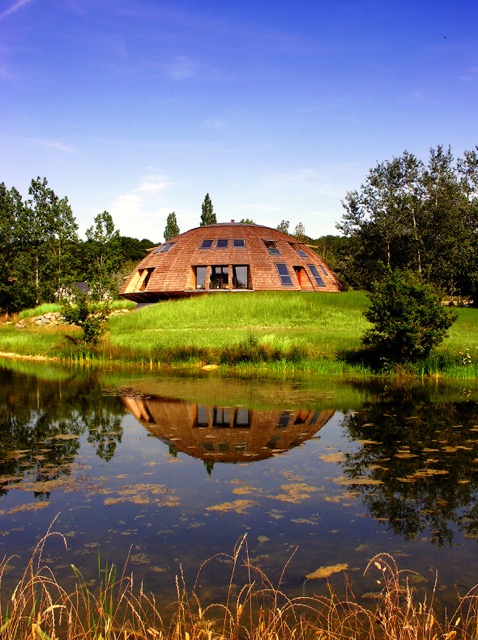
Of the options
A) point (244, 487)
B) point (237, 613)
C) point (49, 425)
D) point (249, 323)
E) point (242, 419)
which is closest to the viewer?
point (237, 613)

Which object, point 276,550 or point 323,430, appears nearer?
point 276,550

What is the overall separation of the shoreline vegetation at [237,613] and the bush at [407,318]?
1660 cm

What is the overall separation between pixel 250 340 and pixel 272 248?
85.3ft

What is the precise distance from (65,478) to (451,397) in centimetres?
1216

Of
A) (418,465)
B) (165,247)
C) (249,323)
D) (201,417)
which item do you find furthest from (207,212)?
(418,465)

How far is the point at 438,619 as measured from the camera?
5430 millimetres

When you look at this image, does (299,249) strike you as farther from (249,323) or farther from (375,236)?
(249,323)

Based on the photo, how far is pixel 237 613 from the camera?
4945mm

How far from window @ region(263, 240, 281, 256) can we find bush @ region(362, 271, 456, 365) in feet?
88.6

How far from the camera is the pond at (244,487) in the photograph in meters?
6.68

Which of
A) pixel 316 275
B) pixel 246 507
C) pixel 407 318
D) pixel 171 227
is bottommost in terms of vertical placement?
pixel 246 507

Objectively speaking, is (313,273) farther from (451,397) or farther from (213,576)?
(213,576)

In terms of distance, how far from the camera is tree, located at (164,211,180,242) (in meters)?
77.7

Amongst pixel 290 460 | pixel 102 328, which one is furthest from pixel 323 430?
pixel 102 328
